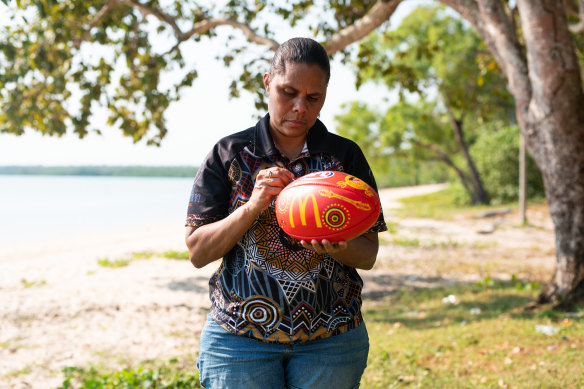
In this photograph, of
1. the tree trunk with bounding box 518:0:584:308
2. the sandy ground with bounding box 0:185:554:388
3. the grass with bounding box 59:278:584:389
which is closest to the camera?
the grass with bounding box 59:278:584:389

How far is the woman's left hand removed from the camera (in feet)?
6.15

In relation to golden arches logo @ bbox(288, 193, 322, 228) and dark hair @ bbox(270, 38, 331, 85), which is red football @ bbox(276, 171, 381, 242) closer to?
golden arches logo @ bbox(288, 193, 322, 228)

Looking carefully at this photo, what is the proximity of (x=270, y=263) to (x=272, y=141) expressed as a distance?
495mm

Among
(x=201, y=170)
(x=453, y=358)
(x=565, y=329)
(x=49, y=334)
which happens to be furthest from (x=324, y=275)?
(x=49, y=334)

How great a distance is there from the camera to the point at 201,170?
2086mm


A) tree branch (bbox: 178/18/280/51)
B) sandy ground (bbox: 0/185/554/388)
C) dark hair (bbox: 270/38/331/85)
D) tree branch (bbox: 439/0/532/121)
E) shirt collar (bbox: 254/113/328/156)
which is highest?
tree branch (bbox: 178/18/280/51)

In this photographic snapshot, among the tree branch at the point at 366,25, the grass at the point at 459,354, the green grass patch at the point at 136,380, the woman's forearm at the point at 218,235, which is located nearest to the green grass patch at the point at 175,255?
the grass at the point at 459,354

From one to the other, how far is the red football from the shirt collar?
0.12 metres

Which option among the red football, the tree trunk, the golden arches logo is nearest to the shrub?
the tree trunk

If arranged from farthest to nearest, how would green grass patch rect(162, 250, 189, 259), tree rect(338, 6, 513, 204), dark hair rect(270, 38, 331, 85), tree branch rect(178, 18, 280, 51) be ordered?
tree rect(338, 6, 513, 204)
green grass patch rect(162, 250, 189, 259)
tree branch rect(178, 18, 280, 51)
dark hair rect(270, 38, 331, 85)

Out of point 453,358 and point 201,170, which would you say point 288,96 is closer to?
point 201,170

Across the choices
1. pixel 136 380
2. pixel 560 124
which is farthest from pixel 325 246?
pixel 560 124

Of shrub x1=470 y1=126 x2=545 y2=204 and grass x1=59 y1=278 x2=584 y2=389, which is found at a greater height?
shrub x1=470 y1=126 x2=545 y2=204

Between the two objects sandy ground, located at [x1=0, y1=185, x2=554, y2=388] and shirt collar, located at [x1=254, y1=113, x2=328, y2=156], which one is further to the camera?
sandy ground, located at [x1=0, y1=185, x2=554, y2=388]
